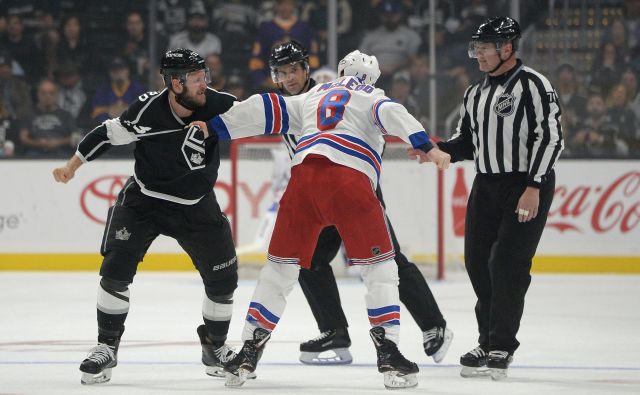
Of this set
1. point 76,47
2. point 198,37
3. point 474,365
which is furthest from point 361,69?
point 76,47

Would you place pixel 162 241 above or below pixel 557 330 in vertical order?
below

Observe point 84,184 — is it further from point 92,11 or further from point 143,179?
point 143,179

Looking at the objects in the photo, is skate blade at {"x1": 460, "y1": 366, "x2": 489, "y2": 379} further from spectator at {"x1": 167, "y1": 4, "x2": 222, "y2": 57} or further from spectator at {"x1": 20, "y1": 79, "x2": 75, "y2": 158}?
spectator at {"x1": 167, "y1": 4, "x2": 222, "y2": 57}

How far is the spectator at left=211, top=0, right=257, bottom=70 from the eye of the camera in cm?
1167

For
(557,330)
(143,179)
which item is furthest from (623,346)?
(143,179)

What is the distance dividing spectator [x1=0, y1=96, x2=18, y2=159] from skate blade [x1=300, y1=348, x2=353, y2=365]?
5.60 meters

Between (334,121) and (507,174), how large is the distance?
796 millimetres

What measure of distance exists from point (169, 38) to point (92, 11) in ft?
2.54

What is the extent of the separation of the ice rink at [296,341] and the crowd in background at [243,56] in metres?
1.51

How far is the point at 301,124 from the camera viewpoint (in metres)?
4.94

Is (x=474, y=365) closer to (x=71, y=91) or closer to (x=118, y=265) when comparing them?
(x=118, y=265)

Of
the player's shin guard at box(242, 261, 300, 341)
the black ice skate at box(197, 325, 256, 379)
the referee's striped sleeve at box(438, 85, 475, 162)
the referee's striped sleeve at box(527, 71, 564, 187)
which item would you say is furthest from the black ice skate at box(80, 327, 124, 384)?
the referee's striped sleeve at box(527, 71, 564, 187)

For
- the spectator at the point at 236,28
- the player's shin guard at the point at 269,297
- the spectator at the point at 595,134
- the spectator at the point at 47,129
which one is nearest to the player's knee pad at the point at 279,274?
the player's shin guard at the point at 269,297

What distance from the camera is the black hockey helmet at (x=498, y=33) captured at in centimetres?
508
